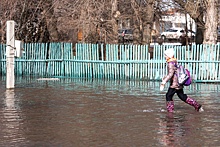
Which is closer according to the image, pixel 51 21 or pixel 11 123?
pixel 11 123

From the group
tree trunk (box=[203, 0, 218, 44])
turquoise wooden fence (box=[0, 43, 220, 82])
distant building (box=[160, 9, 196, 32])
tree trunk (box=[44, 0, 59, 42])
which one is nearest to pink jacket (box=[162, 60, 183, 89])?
turquoise wooden fence (box=[0, 43, 220, 82])

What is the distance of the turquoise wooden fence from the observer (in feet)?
73.0

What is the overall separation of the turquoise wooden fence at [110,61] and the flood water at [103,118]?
2.91m

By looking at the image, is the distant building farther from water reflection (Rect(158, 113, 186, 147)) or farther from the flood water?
water reflection (Rect(158, 113, 186, 147))

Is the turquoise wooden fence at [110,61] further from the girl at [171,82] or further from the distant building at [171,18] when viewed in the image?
the girl at [171,82]

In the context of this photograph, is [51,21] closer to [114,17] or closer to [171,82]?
[114,17]

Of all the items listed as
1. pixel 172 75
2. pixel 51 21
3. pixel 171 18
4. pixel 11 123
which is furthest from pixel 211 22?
pixel 171 18

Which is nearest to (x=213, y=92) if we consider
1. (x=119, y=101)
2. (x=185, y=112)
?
(x=119, y=101)

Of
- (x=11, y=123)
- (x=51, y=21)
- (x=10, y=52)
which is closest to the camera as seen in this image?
(x=11, y=123)

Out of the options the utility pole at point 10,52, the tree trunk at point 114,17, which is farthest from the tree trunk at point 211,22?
the utility pole at point 10,52

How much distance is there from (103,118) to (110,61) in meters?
11.2

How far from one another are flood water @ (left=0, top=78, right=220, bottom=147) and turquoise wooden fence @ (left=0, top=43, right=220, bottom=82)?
2.91m

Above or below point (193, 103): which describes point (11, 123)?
below

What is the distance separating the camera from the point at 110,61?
2350 centimetres
